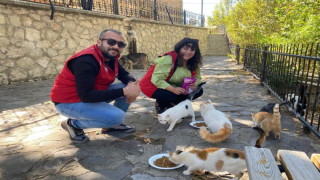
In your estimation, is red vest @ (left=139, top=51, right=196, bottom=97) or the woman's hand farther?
the woman's hand

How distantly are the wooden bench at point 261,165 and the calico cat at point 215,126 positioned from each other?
3.72 feet

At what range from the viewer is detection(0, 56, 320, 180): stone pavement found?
2.30 m

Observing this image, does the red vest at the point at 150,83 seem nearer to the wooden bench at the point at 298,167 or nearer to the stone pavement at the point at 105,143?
the stone pavement at the point at 105,143

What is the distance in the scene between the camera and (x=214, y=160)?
209 centimetres

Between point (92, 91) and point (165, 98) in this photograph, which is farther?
point (165, 98)

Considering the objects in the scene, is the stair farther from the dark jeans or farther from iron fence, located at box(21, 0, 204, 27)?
the dark jeans

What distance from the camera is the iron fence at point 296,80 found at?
3.17 meters

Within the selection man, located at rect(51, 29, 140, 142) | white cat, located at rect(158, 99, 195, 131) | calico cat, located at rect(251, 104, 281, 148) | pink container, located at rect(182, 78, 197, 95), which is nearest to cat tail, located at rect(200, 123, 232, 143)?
calico cat, located at rect(251, 104, 281, 148)

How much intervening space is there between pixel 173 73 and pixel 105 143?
1.60 meters

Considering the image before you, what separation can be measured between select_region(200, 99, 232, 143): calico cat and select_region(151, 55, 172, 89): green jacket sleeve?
0.77 meters

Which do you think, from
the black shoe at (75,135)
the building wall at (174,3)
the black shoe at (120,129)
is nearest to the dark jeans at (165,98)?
the black shoe at (120,129)

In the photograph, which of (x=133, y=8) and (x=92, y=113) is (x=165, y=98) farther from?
(x=133, y=8)

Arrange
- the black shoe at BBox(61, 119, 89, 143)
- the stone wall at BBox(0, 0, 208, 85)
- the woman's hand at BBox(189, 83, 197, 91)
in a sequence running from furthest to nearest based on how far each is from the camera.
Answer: the stone wall at BBox(0, 0, 208, 85) → the woman's hand at BBox(189, 83, 197, 91) → the black shoe at BBox(61, 119, 89, 143)

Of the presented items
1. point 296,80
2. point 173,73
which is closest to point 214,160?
point 173,73
